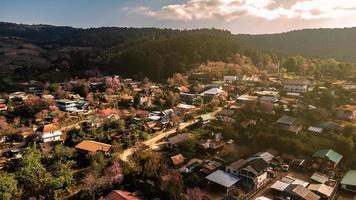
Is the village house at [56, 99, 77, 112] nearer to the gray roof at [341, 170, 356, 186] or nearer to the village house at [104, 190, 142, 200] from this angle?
the village house at [104, 190, 142, 200]

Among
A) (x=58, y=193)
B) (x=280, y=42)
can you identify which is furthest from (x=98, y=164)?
(x=280, y=42)

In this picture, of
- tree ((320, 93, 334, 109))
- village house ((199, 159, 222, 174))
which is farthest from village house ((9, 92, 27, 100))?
tree ((320, 93, 334, 109))

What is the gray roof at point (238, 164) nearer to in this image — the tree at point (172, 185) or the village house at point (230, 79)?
the tree at point (172, 185)

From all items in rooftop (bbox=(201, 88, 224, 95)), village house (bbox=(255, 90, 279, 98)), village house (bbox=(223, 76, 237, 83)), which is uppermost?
village house (bbox=(223, 76, 237, 83))

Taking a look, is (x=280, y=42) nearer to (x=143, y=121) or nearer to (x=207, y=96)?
(x=207, y=96)

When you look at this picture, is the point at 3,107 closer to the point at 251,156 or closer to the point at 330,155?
the point at 251,156

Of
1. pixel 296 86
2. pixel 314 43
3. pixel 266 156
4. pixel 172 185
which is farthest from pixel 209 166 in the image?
pixel 314 43

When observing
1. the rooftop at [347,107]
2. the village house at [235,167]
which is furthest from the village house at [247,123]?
the rooftop at [347,107]
